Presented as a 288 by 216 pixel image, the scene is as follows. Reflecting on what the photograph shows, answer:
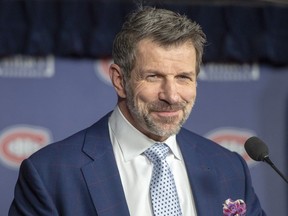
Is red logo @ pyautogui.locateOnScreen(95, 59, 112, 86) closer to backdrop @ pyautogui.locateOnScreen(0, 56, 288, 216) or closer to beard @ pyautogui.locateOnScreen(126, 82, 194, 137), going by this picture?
backdrop @ pyautogui.locateOnScreen(0, 56, 288, 216)

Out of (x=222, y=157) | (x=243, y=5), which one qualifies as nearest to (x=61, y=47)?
(x=243, y=5)

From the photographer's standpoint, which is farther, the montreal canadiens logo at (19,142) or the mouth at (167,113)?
the montreal canadiens logo at (19,142)

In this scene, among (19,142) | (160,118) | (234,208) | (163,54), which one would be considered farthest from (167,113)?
(19,142)

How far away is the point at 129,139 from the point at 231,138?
106cm

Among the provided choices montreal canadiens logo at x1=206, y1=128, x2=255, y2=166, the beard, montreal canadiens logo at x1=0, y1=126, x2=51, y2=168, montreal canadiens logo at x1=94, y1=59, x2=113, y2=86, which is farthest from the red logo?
the beard

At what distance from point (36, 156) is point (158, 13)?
1.35 ft

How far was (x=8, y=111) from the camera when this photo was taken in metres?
2.62

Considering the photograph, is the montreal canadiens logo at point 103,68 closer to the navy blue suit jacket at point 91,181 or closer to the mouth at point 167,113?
the navy blue suit jacket at point 91,181

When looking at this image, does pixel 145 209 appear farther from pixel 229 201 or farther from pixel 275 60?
pixel 275 60

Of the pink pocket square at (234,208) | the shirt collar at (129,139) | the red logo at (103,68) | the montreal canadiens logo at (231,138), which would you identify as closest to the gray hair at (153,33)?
the shirt collar at (129,139)

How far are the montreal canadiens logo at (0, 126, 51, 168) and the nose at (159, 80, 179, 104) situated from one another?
1.06m

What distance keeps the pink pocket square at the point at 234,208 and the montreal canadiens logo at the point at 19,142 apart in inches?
40.2

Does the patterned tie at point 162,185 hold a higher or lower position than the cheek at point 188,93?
lower

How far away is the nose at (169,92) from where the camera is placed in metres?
1.63
